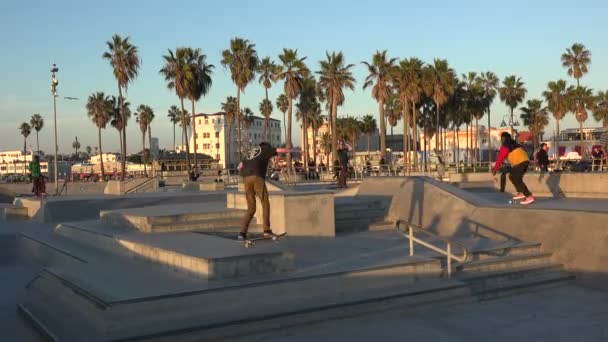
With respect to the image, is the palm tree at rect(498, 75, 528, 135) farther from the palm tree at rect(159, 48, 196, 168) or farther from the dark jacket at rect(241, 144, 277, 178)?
the dark jacket at rect(241, 144, 277, 178)

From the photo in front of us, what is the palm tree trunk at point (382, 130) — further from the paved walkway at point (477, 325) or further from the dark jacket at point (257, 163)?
the paved walkway at point (477, 325)

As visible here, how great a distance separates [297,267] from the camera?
707 centimetres

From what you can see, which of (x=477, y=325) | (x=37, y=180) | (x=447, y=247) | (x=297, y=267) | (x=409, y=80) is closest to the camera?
(x=477, y=325)

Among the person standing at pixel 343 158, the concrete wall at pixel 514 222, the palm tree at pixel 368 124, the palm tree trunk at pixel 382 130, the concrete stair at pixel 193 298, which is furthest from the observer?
the palm tree at pixel 368 124

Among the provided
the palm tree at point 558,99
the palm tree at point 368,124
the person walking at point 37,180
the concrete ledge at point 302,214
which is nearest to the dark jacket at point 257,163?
the concrete ledge at point 302,214

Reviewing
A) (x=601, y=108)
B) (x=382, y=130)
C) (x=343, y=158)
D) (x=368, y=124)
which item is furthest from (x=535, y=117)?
(x=343, y=158)

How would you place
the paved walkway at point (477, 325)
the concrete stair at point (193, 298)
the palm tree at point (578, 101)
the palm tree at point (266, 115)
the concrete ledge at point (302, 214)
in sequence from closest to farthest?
1. the concrete stair at point (193, 298)
2. the paved walkway at point (477, 325)
3. the concrete ledge at point (302, 214)
4. the palm tree at point (266, 115)
5. the palm tree at point (578, 101)

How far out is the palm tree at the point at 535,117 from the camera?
293 feet

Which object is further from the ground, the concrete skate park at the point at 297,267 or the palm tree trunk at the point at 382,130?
the palm tree trunk at the point at 382,130

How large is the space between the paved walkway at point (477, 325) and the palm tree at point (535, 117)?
291 feet

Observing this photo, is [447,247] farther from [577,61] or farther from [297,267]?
[577,61]

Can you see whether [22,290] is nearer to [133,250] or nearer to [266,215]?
[133,250]

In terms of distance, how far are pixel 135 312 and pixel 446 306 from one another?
3.63m

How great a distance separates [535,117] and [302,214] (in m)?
88.0
